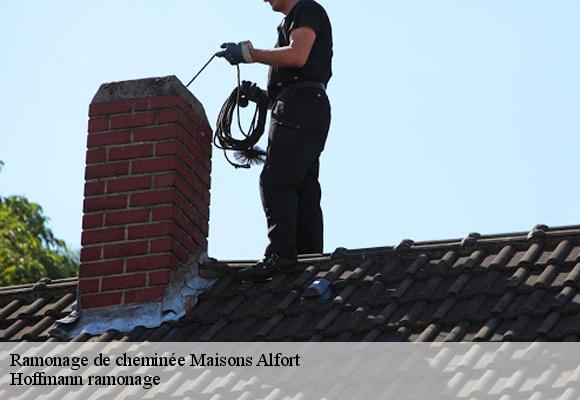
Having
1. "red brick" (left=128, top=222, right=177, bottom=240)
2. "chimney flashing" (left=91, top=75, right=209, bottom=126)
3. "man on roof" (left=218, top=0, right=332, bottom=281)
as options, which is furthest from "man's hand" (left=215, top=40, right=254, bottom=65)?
"red brick" (left=128, top=222, right=177, bottom=240)

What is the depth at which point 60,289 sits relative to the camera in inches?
363

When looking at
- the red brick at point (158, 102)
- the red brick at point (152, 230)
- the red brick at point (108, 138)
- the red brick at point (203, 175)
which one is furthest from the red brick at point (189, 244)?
the red brick at point (158, 102)

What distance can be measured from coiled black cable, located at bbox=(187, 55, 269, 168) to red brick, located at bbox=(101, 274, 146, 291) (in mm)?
1257

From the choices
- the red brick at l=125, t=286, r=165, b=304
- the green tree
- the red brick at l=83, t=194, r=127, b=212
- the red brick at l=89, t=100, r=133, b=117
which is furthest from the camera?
the green tree

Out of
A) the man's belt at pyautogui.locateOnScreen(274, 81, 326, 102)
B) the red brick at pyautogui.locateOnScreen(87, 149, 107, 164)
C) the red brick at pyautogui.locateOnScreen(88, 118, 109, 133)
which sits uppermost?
the man's belt at pyautogui.locateOnScreen(274, 81, 326, 102)

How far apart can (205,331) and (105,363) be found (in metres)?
0.57

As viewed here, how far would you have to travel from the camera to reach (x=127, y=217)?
8836mm

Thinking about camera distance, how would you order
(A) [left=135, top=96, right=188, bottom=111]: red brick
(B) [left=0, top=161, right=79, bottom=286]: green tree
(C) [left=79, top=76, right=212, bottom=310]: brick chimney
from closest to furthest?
(C) [left=79, top=76, right=212, bottom=310]: brick chimney → (A) [left=135, top=96, right=188, bottom=111]: red brick → (B) [left=0, top=161, right=79, bottom=286]: green tree

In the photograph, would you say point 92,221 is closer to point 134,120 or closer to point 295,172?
point 134,120

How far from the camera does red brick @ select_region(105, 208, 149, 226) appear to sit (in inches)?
347

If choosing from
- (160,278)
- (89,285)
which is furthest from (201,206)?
(89,285)

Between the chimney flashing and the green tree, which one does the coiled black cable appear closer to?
the chimney flashing

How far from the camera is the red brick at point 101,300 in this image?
8.65 meters

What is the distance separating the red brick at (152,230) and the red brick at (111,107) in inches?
31.4
